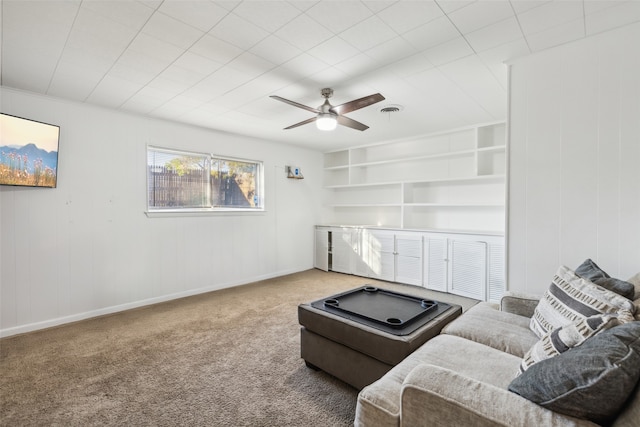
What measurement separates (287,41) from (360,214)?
4178 millimetres

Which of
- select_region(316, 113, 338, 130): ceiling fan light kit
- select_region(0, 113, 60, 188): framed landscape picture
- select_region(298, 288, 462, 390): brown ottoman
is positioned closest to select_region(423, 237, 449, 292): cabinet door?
select_region(298, 288, 462, 390): brown ottoman

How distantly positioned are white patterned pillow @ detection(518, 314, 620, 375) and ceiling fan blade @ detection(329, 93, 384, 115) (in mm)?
1958

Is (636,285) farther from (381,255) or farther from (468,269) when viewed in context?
(381,255)

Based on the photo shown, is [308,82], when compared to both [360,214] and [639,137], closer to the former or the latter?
[639,137]

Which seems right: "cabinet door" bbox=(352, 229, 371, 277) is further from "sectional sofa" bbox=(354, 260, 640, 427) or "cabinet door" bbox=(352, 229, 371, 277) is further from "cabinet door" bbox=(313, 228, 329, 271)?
"sectional sofa" bbox=(354, 260, 640, 427)

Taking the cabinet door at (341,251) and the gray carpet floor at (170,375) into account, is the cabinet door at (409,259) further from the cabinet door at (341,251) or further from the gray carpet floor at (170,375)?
the gray carpet floor at (170,375)

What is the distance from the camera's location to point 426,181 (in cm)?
470

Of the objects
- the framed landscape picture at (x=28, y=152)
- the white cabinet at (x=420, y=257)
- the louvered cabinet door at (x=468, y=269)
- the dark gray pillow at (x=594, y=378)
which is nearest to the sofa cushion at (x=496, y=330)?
the dark gray pillow at (x=594, y=378)

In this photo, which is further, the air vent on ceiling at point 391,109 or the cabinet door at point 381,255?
the cabinet door at point 381,255

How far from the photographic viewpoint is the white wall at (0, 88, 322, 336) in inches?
118

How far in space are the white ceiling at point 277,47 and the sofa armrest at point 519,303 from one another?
1.81m

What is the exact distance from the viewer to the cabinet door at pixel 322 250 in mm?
5699

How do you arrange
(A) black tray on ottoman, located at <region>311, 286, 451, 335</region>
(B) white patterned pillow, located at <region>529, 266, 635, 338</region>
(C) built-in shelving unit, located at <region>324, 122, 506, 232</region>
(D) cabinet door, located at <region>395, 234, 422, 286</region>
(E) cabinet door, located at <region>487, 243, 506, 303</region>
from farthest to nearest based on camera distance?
(D) cabinet door, located at <region>395, 234, 422, 286</region> → (C) built-in shelving unit, located at <region>324, 122, 506, 232</region> → (E) cabinet door, located at <region>487, 243, 506, 303</region> → (A) black tray on ottoman, located at <region>311, 286, 451, 335</region> → (B) white patterned pillow, located at <region>529, 266, 635, 338</region>

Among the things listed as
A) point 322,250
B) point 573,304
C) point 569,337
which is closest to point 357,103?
point 573,304
